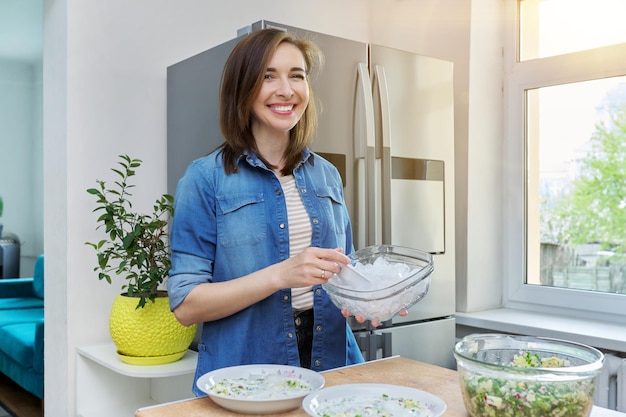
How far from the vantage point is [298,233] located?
4.77 ft

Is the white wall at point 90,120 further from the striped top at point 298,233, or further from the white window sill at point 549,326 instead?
the white window sill at point 549,326

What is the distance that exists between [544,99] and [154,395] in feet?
6.54

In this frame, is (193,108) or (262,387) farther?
(193,108)

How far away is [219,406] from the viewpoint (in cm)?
106

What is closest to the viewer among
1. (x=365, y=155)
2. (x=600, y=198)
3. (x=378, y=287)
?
(x=378, y=287)

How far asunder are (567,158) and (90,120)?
1.90m

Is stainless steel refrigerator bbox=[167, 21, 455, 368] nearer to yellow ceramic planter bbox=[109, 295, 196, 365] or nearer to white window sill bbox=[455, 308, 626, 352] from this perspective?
white window sill bbox=[455, 308, 626, 352]

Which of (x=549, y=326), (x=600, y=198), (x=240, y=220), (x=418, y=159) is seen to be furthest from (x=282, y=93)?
(x=600, y=198)

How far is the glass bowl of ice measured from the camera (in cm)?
114

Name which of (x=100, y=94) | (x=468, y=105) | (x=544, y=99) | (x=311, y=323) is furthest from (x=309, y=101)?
(x=544, y=99)

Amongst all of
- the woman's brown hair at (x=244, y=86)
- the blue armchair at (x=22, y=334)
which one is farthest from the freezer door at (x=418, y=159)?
the blue armchair at (x=22, y=334)

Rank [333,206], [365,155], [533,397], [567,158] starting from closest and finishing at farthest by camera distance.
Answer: [533,397] → [333,206] → [365,155] → [567,158]

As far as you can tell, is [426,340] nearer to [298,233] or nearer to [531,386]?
[298,233]

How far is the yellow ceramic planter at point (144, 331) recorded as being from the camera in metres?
1.91
